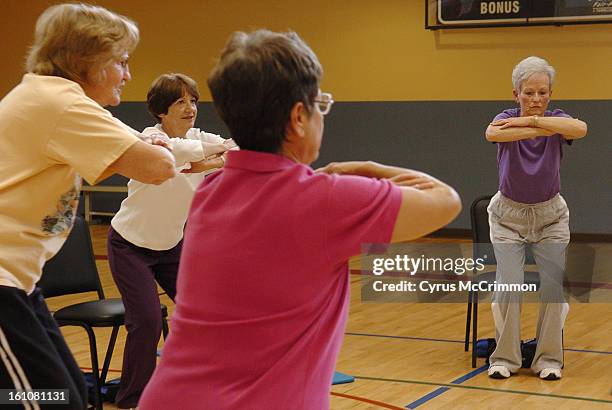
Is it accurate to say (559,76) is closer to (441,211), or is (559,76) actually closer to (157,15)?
(157,15)

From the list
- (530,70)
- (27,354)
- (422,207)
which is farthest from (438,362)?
(422,207)

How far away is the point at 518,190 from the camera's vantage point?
16.5ft

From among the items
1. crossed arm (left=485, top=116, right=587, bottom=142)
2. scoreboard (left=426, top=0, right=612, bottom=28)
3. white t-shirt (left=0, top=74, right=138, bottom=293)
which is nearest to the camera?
white t-shirt (left=0, top=74, right=138, bottom=293)

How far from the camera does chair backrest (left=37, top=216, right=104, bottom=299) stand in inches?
179

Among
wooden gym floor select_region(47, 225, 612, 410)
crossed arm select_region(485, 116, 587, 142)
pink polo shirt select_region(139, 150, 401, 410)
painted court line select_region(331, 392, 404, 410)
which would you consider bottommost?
wooden gym floor select_region(47, 225, 612, 410)

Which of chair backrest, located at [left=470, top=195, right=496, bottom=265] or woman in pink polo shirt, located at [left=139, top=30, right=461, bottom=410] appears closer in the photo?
woman in pink polo shirt, located at [left=139, top=30, right=461, bottom=410]

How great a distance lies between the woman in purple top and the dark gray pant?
187 centimetres

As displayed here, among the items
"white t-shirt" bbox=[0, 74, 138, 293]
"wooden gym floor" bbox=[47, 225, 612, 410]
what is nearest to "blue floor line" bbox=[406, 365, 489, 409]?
"wooden gym floor" bbox=[47, 225, 612, 410]

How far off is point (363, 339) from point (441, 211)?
452 centimetres

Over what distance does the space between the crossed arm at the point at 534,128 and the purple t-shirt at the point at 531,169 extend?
0.29 feet

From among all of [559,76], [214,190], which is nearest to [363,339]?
[214,190]

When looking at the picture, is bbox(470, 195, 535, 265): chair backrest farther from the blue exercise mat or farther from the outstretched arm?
the outstretched arm

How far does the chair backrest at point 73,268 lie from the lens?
4.56m

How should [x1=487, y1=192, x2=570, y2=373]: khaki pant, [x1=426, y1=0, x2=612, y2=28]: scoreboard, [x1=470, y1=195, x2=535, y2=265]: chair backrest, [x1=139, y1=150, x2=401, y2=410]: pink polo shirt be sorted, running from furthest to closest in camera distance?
[x1=426, y1=0, x2=612, y2=28]: scoreboard
[x1=470, y1=195, x2=535, y2=265]: chair backrest
[x1=487, y1=192, x2=570, y2=373]: khaki pant
[x1=139, y1=150, x2=401, y2=410]: pink polo shirt
